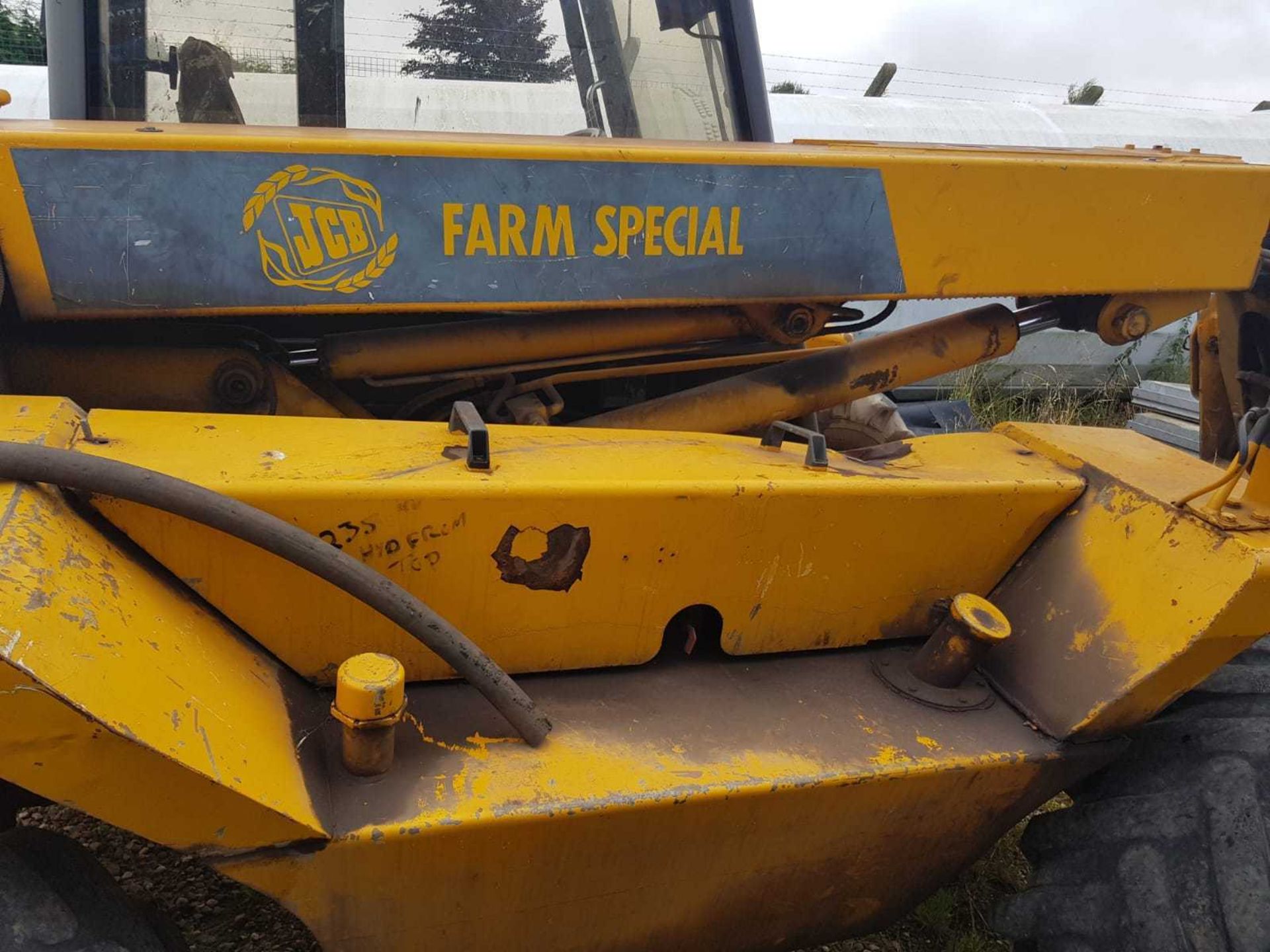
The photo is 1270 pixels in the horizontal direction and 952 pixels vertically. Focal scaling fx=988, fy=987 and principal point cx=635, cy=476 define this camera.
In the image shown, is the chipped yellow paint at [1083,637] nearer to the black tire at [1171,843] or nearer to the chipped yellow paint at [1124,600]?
the chipped yellow paint at [1124,600]

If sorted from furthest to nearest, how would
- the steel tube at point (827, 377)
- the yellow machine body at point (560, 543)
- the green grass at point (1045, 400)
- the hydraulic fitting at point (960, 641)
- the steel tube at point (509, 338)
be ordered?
1. the green grass at point (1045, 400)
2. the steel tube at point (827, 377)
3. the steel tube at point (509, 338)
4. the hydraulic fitting at point (960, 641)
5. the yellow machine body at point (560, 543)

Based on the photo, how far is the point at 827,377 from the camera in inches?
91.8

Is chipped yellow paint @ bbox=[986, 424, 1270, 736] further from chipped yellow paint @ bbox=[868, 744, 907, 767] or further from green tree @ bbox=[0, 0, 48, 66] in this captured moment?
green tree @ bbox=[0, 0, 48, 66]

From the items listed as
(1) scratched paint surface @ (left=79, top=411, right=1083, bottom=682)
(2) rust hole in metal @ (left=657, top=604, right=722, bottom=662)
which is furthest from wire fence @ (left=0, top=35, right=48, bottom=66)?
(2) rust hole in metal @ (left=657, top=604, right=722, bottom=662)

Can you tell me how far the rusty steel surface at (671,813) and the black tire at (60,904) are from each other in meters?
0.15

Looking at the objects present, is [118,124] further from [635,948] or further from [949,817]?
[949,817]

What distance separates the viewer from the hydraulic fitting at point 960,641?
1.66 metres

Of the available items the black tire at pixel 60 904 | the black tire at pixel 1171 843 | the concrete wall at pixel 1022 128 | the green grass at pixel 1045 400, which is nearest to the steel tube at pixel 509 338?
the black tire at pixel 60 904

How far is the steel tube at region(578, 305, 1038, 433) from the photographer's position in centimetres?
219

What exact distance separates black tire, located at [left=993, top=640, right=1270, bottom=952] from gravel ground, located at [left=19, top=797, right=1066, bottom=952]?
0.90 ft

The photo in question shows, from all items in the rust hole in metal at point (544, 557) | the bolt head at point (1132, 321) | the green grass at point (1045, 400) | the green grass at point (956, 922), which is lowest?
the green grass at point (956, 922)

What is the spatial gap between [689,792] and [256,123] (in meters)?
1.70

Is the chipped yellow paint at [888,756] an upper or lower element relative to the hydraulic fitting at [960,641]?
lower

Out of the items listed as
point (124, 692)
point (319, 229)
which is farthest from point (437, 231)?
point (124, 692)
